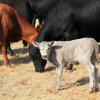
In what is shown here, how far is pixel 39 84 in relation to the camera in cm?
903

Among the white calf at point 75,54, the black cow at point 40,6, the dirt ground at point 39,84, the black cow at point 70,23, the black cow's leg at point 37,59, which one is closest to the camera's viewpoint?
the white calf at point 75,54

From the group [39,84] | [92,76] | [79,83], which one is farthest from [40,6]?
[92,76]

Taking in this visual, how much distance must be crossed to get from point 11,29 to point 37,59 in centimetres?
128

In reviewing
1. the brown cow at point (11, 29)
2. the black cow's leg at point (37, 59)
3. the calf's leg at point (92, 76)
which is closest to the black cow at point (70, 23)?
the black cow's leg at point (37, 59)

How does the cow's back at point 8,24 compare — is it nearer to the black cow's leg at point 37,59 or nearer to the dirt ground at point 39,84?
the dirt ground at point 39,84

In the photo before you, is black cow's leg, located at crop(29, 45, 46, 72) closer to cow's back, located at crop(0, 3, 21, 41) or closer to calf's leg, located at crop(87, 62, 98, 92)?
cow's back, located at crop(0, 3, 21, 41)

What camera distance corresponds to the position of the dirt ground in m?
8.22

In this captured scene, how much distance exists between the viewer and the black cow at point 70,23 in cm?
993

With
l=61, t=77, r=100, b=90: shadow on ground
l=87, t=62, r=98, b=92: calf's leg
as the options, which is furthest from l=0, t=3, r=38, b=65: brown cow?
l=87, t=62, r=98, b=92: calf's leg

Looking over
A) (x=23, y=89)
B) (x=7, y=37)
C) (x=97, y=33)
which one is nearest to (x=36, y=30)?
(x=7, y=37)

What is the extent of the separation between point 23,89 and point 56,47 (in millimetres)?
1195

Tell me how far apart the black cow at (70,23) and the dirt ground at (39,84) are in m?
0.47

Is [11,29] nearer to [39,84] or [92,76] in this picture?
[39,84]

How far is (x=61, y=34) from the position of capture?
9.92 m
